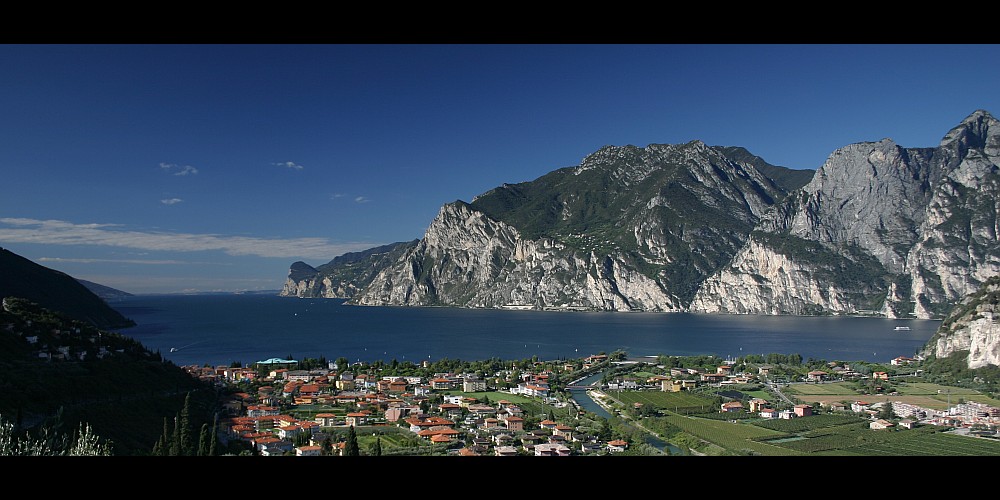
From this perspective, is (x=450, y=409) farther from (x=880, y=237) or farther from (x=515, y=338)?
(x=880, y=237)

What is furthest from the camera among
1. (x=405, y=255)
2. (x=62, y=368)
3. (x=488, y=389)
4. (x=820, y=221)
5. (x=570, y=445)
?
(x=405, y=255)

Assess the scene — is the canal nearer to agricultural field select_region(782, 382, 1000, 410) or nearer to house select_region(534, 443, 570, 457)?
house select_region(534, 443, 570, 457)

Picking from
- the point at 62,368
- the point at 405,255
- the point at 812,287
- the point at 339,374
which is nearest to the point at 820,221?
the point at 812,287

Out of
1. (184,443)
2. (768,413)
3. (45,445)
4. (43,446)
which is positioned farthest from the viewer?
(768,413)

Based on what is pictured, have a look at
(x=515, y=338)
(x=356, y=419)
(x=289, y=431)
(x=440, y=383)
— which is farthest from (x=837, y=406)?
(x=515, y=338)

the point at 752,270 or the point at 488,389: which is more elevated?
the point at 752,270
